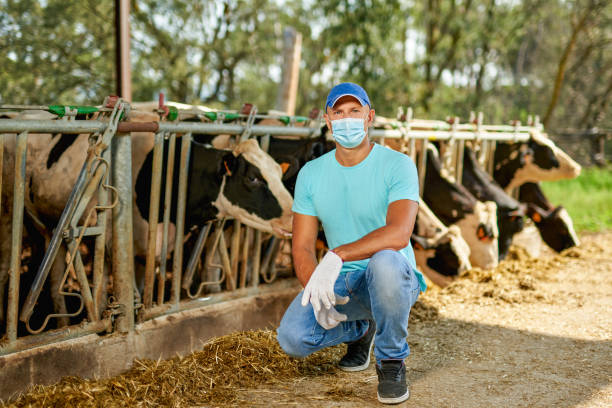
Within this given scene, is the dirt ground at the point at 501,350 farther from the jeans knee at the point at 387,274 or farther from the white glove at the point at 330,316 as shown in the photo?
the jeans knee at the point at 387,274

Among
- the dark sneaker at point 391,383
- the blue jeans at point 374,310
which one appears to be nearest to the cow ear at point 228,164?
the blue jeans at point 374,310

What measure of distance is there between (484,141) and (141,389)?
5.45 metres

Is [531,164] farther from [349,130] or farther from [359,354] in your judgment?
[349,130]

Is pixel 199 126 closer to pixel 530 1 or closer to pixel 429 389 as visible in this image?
pixel 429 389

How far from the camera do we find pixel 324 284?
2.88 m

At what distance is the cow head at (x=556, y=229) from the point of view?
7.46 m

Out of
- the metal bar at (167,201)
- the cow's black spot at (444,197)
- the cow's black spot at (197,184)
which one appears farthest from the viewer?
the cow's black spot at (444,197)

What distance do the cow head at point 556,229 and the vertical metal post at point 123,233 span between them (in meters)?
5.57

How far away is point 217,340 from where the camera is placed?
393 cm

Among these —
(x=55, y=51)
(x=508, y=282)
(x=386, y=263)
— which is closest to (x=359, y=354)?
(x=386, y=263)

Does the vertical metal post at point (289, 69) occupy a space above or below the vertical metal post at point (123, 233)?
above

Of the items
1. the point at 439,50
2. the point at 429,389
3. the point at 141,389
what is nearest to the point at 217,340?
the point at 141,389

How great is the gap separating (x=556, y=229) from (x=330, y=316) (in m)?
5.42

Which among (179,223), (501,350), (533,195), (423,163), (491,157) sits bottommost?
(501,350)
